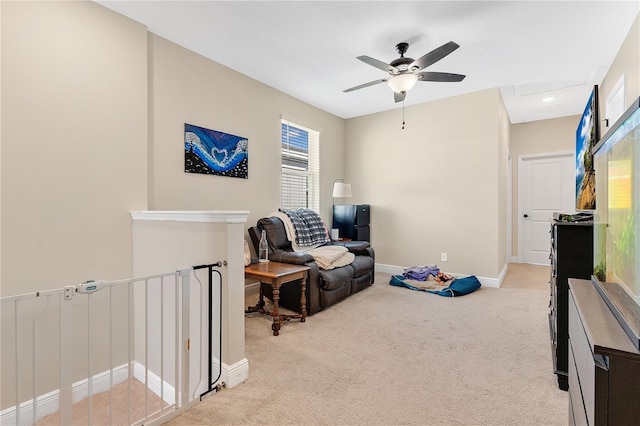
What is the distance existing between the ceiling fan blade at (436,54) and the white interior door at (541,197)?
14.2 ft

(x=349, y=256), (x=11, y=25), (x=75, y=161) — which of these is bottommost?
(x=349, y=256)

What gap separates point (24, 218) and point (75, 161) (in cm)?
46

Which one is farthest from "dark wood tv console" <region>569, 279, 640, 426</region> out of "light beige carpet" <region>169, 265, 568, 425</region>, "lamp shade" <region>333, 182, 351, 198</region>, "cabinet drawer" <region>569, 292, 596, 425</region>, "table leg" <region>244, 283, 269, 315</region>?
"lamp shade" <region>333, 182, 351, 198</region>

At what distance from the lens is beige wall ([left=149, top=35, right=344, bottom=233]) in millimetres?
2744

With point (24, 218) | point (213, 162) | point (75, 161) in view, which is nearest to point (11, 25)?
point (75, 161)

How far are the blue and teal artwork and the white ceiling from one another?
0.79 meters

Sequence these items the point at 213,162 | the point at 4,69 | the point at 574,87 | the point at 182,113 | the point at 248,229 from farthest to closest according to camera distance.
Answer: the point at 574,87 → the point at 248,229 → the point at 213,162 → the point at 182,113 → the point at 4,69

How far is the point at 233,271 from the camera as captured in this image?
6.23 ft

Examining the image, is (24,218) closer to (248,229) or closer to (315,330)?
(248,229)

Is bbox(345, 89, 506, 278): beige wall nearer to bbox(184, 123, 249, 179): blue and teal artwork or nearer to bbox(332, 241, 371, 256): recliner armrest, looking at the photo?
bbox(332, 241, 371, 256): recliner armrest

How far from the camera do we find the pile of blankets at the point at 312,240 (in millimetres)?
3318

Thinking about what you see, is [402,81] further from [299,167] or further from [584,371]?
[584,371]

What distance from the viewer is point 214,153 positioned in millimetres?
3203

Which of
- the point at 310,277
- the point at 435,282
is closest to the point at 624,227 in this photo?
the point at 310,277
